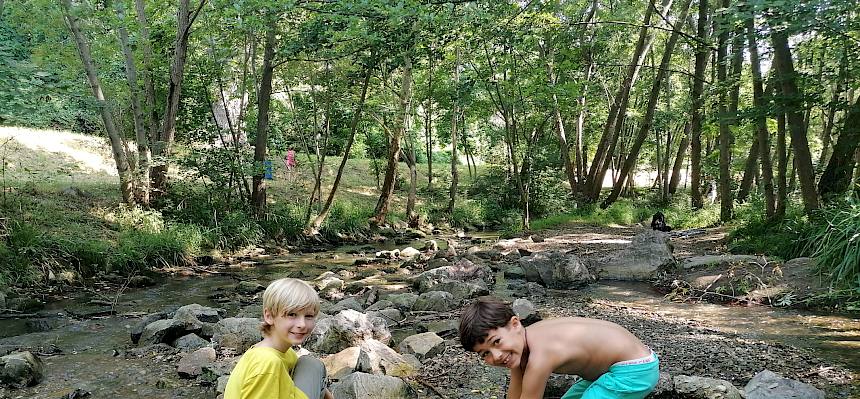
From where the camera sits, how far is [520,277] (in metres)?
9.84

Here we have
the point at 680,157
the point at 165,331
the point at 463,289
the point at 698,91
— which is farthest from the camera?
the point at 680,157

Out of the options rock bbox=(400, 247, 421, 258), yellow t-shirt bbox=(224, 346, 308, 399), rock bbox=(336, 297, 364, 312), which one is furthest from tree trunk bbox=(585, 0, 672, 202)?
yellow t-shirt bbox=(224, 346, 308, 399)

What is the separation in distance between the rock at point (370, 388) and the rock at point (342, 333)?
129cm

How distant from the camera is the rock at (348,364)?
4645mm

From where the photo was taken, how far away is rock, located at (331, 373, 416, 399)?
3998 millimetres

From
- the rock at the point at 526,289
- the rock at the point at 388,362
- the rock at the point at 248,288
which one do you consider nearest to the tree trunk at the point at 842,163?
the rock at the point at 526,289

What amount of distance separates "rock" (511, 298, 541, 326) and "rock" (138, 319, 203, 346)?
352 centimetres

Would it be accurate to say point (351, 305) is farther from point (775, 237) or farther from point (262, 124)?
point (262, 124)

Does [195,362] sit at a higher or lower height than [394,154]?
lower

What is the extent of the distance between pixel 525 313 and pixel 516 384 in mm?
3559

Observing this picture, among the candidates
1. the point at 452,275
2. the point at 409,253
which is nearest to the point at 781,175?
the point at 452,275

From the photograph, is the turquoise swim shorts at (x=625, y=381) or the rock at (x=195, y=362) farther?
the rock at (x=195, y=362)

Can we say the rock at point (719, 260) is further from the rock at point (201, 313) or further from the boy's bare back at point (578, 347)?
the rock at point (201, 313)

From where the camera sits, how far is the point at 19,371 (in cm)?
498
